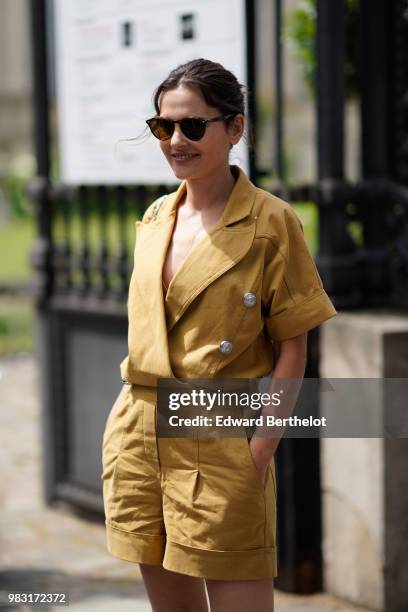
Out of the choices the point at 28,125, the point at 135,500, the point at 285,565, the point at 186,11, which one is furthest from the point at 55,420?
the point at 28,125

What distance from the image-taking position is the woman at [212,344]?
245cm

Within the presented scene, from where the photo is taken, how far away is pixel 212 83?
8.13 feet

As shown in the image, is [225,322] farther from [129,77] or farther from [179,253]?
[129,77]

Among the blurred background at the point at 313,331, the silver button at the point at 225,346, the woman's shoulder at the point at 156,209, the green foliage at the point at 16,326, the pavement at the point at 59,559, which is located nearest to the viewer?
the silver button at the point at 225,346

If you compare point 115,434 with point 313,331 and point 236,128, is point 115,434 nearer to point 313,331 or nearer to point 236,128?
point 236,128

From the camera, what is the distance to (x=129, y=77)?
5.06 m

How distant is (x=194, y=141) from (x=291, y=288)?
0.42 meters

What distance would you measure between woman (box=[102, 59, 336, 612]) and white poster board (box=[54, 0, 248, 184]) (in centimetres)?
197

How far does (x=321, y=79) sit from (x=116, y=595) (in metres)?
2.33

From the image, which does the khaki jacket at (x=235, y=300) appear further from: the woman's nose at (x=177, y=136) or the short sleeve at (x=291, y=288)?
the woman's nose at (x=177, y=136)

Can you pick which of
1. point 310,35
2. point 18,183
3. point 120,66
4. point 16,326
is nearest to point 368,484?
point 120,66

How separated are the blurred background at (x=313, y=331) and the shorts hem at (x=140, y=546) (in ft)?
4.89

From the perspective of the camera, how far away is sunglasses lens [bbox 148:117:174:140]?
2.50 meters

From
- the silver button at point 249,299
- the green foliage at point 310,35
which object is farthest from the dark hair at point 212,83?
the green foliage at point 310,35
